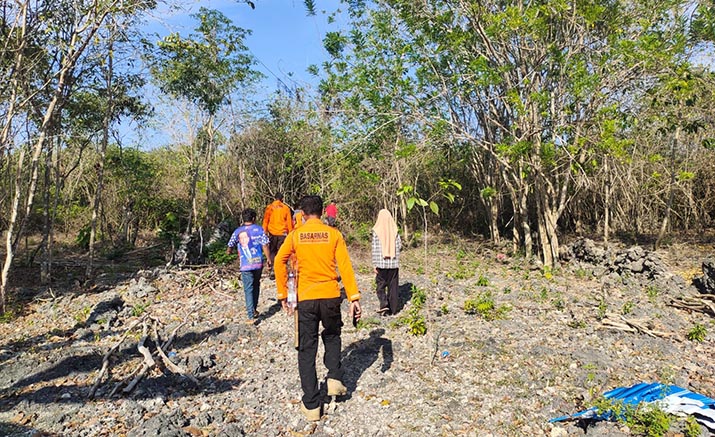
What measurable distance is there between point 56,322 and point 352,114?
613 centimetres

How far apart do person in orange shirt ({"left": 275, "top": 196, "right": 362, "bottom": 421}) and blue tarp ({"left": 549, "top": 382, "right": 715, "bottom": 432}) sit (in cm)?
189

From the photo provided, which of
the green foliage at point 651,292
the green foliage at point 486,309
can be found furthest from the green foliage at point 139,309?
the green foliage at point 651,292

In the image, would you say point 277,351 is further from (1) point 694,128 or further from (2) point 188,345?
(1) point 694,128

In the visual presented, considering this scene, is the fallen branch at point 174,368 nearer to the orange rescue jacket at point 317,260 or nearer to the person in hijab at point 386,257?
the orange rescue jacket at point 317,260

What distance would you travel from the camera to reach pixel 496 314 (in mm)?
6219

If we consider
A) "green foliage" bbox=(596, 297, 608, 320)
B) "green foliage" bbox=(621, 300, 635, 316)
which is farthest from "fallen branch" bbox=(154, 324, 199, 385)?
"green foliage" bbox=(621, 300, 635, 316)

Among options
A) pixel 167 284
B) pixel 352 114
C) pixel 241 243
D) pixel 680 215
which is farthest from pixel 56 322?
pixel 680 215

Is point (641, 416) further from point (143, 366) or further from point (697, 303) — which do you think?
point (143, 366)

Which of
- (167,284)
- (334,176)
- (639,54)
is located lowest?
(167,284)

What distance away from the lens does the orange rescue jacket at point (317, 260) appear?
3.76 m

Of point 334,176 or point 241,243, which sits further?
point 334,176

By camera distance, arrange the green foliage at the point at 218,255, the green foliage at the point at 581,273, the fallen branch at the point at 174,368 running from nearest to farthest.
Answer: the fallen branch at the point at 174,368
the green foliage at the point at 581,273
the green foliage at the point at 218,255

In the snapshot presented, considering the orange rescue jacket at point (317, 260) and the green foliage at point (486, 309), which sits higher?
the orange rescue jacket at point (317, 260)

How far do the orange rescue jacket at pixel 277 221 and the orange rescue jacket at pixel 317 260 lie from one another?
423cm
